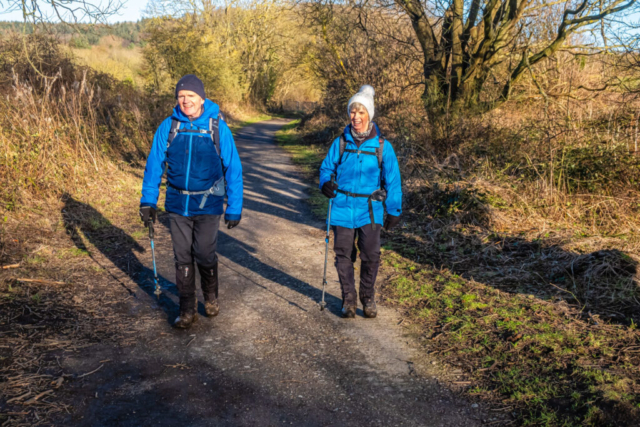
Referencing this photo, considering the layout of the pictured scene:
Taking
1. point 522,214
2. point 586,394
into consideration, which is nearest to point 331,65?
point 522,214

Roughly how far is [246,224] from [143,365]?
14.2ft

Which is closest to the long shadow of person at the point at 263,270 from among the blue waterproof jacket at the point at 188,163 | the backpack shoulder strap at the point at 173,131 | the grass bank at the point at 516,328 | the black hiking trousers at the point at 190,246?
the grass bank at the point at 516,328

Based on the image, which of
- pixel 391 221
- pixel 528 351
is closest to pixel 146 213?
pixel 391 221

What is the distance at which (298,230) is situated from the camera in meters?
7.46

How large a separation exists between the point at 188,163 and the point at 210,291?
125 centimetres

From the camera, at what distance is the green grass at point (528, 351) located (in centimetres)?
298

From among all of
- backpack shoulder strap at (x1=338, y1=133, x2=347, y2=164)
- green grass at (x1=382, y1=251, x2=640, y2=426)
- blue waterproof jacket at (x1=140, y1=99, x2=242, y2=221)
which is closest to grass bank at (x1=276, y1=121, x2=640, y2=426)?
green grass at (x1=382, y1=251, x2=640, y2=426)

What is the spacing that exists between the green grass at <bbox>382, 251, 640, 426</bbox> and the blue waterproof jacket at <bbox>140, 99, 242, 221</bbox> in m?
2.30

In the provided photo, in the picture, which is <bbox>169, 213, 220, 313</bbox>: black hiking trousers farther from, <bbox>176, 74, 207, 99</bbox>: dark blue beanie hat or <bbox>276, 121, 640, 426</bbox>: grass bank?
<bbox>276, 121, 640, 426</bbox>: grass bank

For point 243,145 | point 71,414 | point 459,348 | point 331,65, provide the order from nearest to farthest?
point 71,414 → point 459,348 → point 331,65 → point 243,145

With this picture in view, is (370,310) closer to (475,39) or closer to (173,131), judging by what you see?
(173,131)

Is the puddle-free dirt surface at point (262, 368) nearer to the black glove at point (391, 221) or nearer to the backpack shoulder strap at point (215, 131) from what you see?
the black glove at point (391, 221)

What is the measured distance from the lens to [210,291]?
4316 millimetres

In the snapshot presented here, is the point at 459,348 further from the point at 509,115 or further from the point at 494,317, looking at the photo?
the point at 509,115
